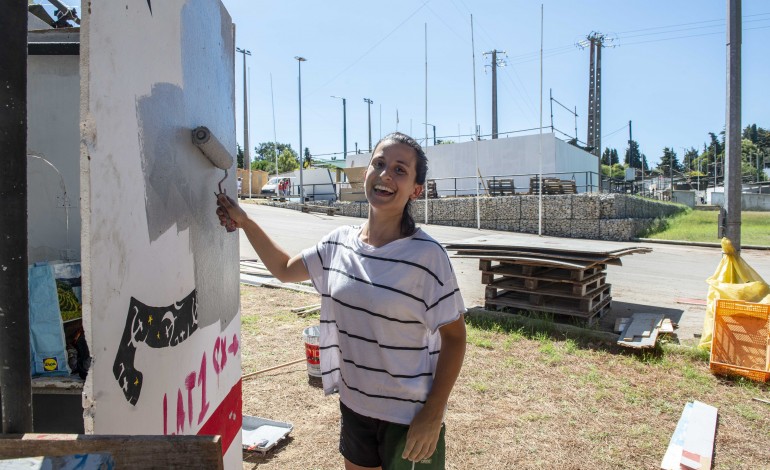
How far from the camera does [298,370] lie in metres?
4.67

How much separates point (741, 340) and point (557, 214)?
15.4m

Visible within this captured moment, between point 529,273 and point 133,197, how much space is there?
5.73 m

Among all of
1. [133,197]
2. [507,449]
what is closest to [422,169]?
[133,197]

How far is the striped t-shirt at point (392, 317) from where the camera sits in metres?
1.73

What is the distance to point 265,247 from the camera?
223 centimetres

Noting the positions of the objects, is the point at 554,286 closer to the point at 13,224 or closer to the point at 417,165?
the point at 417,165

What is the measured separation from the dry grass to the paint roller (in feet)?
6.45

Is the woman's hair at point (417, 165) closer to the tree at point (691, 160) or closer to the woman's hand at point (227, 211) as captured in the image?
Answer: the woman's hand at point (227, 211)

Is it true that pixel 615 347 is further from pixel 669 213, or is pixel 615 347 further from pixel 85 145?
pixel 669 213

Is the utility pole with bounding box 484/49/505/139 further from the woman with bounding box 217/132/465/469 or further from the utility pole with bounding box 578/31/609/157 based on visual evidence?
the woman with bounding box 217/132/465/469

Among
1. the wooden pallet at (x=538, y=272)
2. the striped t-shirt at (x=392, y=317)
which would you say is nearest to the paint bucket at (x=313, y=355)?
the striped t-shirt at (x=392, y=317)

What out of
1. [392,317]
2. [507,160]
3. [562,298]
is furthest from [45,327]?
[507,160]

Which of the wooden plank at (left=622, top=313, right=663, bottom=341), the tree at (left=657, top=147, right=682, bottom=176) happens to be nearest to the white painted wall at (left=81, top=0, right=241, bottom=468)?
the wooden plank at (left=622, top=313, right=663, bottom=341)

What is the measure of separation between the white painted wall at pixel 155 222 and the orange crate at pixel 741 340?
183 inches
